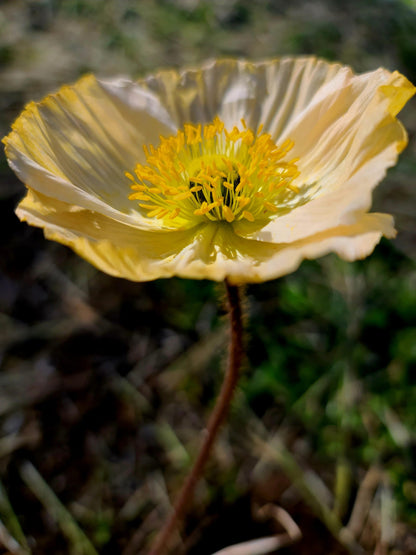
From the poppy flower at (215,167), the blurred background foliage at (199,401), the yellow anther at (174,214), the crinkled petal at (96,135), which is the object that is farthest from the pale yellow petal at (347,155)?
the blurred background foliage at (199,401)

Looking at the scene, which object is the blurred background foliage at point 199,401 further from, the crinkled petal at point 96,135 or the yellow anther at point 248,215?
the crinkled petal at point 96,135

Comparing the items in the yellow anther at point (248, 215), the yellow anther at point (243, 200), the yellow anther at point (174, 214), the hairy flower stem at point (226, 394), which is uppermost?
the yellow anther at point (243, 200)

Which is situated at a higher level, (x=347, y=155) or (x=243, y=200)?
(x=347, y=155)

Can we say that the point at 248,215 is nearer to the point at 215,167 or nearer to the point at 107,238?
the point at 215,167

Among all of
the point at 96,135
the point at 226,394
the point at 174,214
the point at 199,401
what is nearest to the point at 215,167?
the point at 174,214

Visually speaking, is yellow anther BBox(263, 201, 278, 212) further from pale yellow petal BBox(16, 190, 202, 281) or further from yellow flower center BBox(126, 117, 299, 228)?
pale yellow petal BBox(16, 190, 202, 281)

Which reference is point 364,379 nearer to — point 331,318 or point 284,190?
point 331,318

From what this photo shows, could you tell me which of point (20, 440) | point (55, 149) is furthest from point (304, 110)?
point (20, 440)

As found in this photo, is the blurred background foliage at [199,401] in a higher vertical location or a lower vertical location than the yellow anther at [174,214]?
lower
